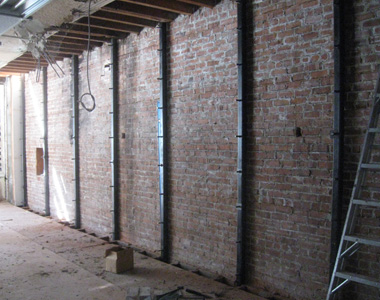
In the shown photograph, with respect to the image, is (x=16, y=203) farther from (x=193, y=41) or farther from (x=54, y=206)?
(x=193, y=41)

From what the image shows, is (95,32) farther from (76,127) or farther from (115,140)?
(76,127)

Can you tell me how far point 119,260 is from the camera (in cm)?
473

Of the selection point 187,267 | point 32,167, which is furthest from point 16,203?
point 187,267

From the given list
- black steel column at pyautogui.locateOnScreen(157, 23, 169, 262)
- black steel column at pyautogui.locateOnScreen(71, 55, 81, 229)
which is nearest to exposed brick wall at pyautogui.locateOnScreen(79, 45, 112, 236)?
black steel column at pyautogui.locateOnScreen(71, 55, 81, 229)

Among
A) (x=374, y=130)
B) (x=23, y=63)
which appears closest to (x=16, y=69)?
(x=23, y=63)

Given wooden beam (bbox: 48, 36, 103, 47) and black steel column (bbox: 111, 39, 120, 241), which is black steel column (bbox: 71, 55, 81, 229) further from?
black steel column (bbox: 111, 39, 120, 241)

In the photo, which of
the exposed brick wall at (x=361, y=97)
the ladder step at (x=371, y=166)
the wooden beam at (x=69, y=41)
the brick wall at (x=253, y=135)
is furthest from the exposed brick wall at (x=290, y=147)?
the wooden beam at (x=69, y=41)

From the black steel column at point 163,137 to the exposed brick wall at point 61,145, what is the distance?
3.07m

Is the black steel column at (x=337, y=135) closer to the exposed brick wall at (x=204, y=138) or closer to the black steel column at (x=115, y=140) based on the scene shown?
the exposed brick wall at (x=204, y=138)

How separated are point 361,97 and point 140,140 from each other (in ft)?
10.9

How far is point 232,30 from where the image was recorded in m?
4.30

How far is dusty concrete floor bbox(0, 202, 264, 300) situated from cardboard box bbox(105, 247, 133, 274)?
81mm

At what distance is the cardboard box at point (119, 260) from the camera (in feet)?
15.5

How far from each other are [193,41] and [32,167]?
20.0ft
